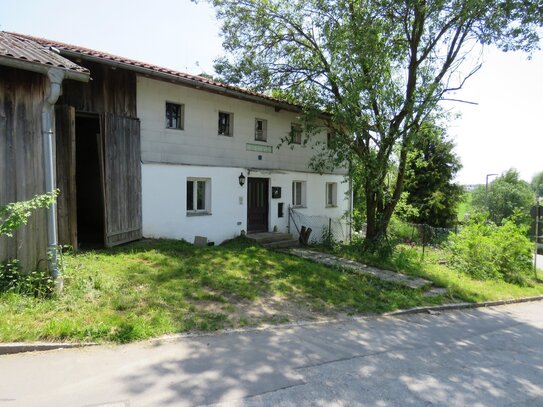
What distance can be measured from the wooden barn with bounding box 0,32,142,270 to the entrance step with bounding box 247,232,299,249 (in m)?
4.56

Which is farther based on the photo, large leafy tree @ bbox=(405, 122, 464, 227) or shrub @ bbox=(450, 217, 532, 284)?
large leafy tree @ bbox=(405, 122, 464, 227)

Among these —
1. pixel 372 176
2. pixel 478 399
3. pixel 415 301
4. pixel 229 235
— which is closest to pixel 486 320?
pixel 415 301

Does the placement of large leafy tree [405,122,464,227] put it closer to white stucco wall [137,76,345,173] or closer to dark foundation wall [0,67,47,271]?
white stucco wall [137,76,345,173]

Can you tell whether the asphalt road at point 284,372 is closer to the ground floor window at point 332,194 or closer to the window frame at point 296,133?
the window frame at point 296,133

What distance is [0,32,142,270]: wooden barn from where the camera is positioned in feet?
20.2

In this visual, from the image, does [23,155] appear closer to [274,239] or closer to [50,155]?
[50,155]

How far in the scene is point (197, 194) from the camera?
43.6ft

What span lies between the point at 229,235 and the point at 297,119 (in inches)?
232

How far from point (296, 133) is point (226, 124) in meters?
3.82

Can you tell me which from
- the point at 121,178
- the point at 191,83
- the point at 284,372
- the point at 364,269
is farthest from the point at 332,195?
the point at 284,372

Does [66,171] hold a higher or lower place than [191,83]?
lower

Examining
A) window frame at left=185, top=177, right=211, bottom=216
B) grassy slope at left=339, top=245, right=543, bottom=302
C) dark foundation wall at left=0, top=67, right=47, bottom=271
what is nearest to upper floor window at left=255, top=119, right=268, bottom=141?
window frame at left=185, top=177, right=211, bottom=216

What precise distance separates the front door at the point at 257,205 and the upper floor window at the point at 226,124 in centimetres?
209

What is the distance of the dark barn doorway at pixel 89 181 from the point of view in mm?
12930
